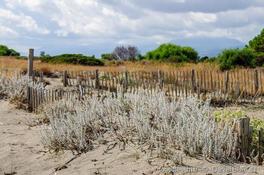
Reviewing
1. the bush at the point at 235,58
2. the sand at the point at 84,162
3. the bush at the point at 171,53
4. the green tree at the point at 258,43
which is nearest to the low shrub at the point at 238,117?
the sand at the point at 84,162

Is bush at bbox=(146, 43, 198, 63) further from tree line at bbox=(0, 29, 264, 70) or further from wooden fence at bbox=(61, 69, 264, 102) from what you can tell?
wooden fence at bbox=(61, 69, 264, 102)

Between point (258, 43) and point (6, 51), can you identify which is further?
point (6, 51)

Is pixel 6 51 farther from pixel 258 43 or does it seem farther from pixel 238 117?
pixel 238 117

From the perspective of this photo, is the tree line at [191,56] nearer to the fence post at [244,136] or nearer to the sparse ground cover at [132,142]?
the sparse ground cover at [132,142]

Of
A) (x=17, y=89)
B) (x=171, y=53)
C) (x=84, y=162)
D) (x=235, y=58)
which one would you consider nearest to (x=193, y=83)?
(x=17, y=89)

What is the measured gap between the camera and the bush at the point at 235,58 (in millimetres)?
32062

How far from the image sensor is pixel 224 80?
22062 mm

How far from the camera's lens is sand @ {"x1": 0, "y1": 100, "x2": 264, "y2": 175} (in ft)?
24.1

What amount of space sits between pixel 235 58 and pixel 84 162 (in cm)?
2544

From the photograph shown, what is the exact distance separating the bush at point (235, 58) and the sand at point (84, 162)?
22.5m

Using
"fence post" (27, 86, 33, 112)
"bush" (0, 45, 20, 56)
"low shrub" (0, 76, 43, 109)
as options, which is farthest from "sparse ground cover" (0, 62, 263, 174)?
"bush" (0, 45, 20, 56)

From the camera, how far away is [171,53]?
47.6 meters

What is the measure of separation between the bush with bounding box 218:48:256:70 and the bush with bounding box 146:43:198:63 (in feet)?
41.6

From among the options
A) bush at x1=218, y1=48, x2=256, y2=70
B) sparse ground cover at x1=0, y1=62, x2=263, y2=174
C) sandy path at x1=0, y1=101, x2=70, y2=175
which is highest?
bush at x1=218, y1=48, x2=256, y2=70
